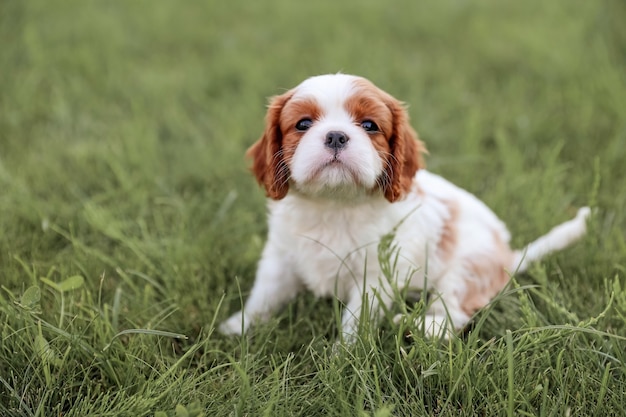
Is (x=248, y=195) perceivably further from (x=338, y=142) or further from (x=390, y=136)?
(x=338, y=142)

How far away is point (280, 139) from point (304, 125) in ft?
0.53

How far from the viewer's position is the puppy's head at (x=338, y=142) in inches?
83.5

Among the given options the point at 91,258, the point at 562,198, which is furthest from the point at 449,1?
the point at 91,258

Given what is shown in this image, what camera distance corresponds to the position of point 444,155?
3.99m

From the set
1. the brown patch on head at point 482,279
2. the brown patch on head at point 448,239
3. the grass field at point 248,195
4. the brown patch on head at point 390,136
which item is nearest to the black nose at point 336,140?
the brown patch on head at point 390,136

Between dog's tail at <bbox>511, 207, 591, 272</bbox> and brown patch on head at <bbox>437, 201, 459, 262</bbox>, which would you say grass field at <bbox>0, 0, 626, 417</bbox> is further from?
brown patch on head at <bbox>437, 201, 459, 262</bbox>

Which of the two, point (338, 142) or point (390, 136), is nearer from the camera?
point (338, 142)

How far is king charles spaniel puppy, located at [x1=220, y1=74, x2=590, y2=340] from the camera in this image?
7.13 feet

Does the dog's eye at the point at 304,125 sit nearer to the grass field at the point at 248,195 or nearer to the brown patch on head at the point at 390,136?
the brown patch on head at the point at 390,136

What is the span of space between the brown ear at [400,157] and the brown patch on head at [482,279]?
0.52 metres

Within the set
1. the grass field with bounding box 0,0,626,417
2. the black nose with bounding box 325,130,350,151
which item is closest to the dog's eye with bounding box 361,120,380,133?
the black nose with bounding box 325,130,350,151

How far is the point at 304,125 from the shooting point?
225 centimetres

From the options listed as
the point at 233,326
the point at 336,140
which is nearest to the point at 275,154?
the point at 336,140

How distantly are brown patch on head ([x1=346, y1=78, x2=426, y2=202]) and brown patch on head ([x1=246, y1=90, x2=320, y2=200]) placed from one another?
6.7 inches
